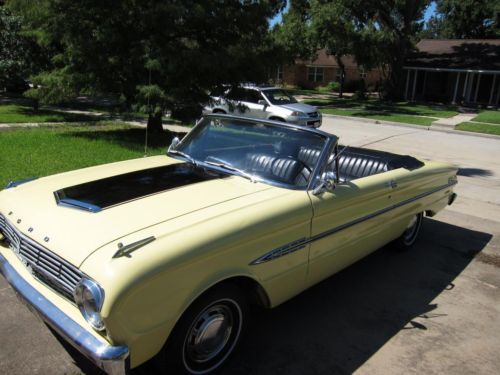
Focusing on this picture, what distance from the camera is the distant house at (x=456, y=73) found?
1233 inches

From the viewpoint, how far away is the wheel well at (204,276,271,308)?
2904 millimetres

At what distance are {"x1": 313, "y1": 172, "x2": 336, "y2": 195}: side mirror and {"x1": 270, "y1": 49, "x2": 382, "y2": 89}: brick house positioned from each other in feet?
143

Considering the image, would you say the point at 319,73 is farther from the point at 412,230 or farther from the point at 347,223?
the point at 347,223

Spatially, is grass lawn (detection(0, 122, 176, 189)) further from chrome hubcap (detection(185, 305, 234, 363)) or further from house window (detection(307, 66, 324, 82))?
house window (detection(307, 66, 324, 82))

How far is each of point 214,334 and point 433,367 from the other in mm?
1579

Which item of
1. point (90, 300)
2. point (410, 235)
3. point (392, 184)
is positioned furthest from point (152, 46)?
point (90, 300)

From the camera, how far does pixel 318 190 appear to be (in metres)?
3.41

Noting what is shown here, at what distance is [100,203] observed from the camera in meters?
3.00

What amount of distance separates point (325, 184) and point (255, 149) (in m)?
0.76

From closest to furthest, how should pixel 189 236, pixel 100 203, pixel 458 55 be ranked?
pixel 189 236
pixel 100 203
pixel 458 55

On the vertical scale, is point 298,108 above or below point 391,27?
below

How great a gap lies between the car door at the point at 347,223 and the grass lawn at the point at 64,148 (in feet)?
15.5

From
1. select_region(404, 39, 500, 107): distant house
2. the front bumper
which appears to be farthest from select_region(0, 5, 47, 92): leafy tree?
select_region(404, 39, 500, 107): distant house

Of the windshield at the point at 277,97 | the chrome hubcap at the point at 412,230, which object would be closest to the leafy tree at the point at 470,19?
the windshield at the point at 277,97
